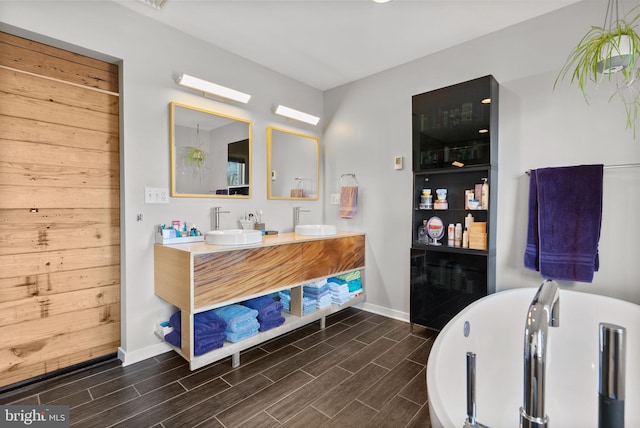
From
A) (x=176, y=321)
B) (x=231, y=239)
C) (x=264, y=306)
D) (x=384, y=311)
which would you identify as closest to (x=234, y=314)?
(x=264, y=306)

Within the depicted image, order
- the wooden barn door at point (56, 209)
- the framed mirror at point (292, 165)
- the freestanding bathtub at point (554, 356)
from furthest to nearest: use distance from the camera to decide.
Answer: the framed mirror at point (292, 165) → the wooden barn door at point (56, 209) → the freestanding bathtub at point (554, 356)

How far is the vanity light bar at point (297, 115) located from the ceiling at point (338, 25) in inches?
16.8

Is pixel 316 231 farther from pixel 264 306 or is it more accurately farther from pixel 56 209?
pixel 56 209

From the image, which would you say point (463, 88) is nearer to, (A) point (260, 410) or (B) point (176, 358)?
(A) point (260, 410)

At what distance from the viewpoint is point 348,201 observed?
328cm

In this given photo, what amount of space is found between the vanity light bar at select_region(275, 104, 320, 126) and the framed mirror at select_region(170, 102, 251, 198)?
1.27ft

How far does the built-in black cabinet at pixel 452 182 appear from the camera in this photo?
2.34 meters

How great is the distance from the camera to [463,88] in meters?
2.43

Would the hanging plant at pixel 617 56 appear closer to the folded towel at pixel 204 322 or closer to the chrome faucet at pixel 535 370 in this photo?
the chrome faucet at pixel 535 370

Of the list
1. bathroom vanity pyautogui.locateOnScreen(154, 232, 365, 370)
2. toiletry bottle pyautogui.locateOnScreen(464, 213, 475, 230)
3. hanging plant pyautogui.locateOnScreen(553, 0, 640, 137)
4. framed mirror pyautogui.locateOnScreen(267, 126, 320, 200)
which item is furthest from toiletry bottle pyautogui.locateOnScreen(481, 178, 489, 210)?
framed mirror pyautogui.locateOnScreen(267, 126, 320, 200)

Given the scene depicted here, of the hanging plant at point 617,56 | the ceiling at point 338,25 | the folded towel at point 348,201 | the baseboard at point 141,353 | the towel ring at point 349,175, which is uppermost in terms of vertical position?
the ceiling at point 338,25

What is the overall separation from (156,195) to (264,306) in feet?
3.80

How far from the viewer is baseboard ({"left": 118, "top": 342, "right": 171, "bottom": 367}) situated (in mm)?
2150

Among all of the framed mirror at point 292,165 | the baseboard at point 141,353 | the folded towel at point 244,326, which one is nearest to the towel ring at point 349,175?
the framed mirror at point 292,165
